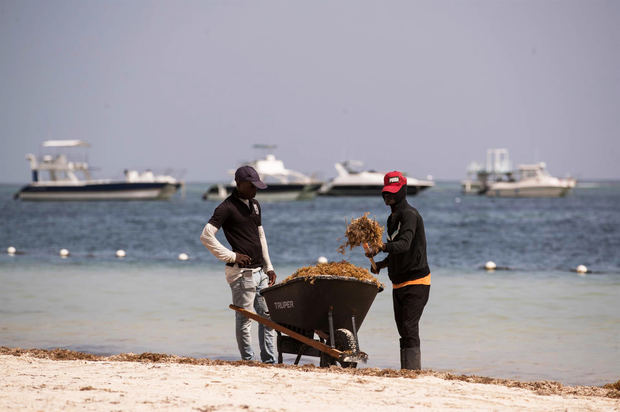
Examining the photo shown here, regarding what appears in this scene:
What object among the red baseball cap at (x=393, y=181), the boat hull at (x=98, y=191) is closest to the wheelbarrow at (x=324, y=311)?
the red baseball cap at (x=393, y=181)

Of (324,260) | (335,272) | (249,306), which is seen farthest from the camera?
(324,260)

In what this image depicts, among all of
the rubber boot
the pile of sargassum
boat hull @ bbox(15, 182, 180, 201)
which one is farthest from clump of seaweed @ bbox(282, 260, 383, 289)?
boat hull @ bbox(15, 182, 180, 201)

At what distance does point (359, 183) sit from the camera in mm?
114500

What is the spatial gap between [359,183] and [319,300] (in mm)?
107650

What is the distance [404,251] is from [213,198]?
355 feet

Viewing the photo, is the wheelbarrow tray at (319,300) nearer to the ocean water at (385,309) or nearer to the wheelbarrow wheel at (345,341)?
the wheelbarrow wheel at (345,341)

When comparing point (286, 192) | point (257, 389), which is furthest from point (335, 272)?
point (286, 192)

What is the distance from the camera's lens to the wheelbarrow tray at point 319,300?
702 centimetres

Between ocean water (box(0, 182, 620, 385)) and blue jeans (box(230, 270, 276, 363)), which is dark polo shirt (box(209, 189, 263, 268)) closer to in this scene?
blue jeans (box(230, 270, 276, 363))

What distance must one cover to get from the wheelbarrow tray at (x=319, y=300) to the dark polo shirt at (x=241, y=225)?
388 mm

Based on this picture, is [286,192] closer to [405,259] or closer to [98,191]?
[98,191]

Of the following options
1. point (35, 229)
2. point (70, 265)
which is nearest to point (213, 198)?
point (35, 229)

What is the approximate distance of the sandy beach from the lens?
5.86 metres

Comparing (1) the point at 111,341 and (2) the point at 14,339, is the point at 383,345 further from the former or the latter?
(2) the point at 14,339
